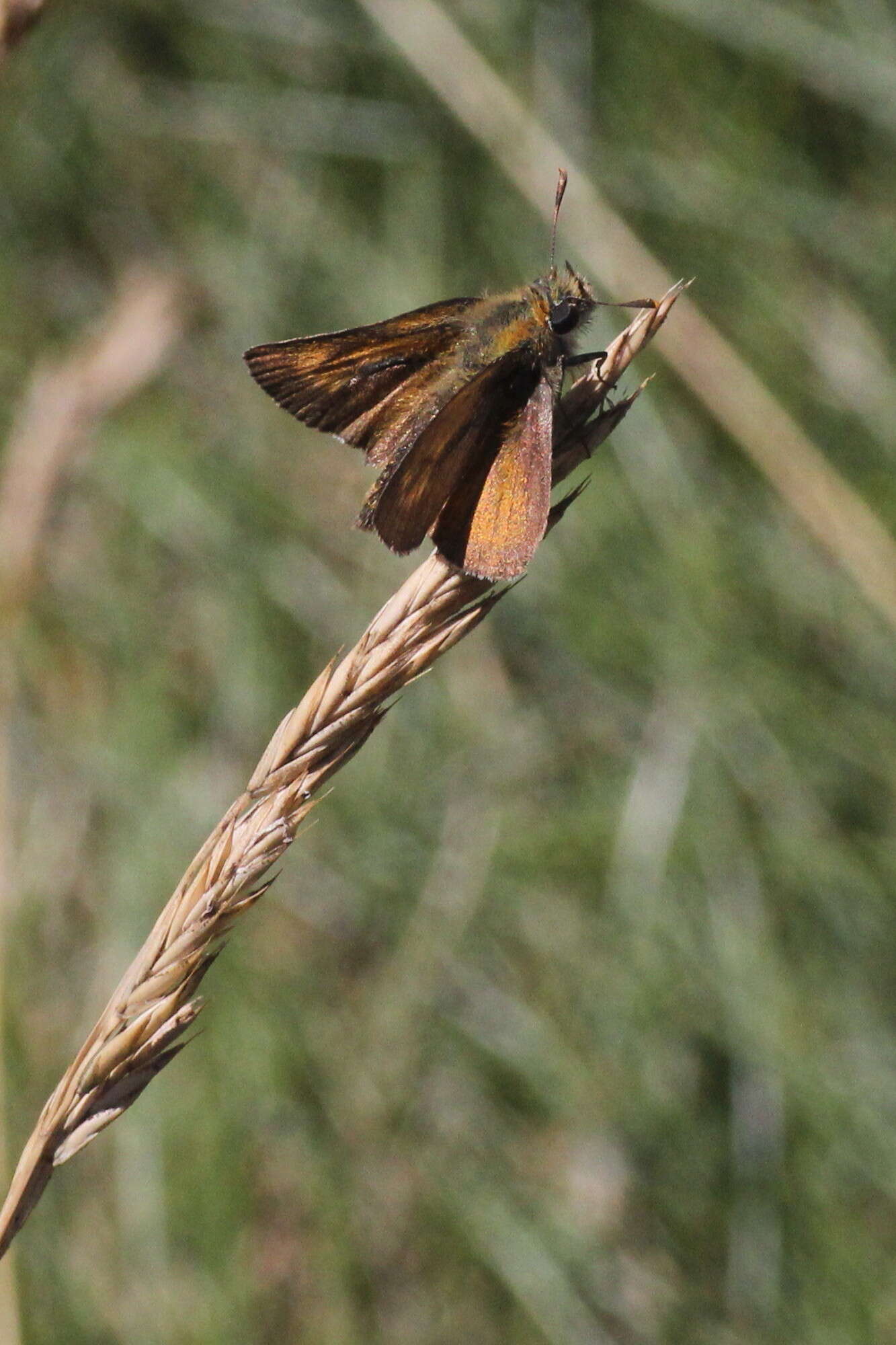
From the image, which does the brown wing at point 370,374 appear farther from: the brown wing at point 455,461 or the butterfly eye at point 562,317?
the butterfly eye at point 562,317

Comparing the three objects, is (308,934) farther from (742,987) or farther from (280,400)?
(280,400)

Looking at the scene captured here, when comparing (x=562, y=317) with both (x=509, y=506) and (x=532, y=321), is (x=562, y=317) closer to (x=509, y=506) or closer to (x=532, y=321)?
(x=532, y=321)

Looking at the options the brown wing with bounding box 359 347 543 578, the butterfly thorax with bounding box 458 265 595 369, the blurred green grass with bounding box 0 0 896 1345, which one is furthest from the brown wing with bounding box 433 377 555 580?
the blurred green grass with bounding box 0 0 896 1345

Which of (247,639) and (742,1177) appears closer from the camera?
(742,1177)

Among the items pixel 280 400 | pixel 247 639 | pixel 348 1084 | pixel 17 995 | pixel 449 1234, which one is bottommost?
pixel 449 1234

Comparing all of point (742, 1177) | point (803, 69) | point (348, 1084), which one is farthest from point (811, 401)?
point (348, 1084)

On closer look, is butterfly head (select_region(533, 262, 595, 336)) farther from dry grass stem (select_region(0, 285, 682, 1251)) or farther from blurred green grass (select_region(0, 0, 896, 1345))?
blurred green grass (select_region(0, 0, 896, 1345))

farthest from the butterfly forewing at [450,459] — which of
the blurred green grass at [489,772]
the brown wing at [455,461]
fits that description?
the blurred green grass at [489,772]
